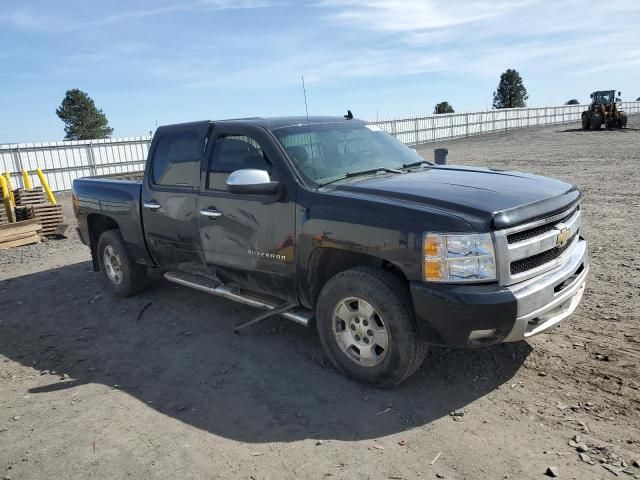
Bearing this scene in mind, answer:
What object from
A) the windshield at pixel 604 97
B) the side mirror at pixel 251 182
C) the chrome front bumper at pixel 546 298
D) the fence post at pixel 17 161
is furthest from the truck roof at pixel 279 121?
the windshield at pixel 604 97

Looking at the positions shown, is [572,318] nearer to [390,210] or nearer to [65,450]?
[390,210]

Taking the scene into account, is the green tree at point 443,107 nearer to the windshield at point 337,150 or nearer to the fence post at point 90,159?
the fence post at point 90,159

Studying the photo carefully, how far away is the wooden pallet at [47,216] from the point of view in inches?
443

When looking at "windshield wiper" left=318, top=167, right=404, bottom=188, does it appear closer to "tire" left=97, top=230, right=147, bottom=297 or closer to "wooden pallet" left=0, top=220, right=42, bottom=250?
"tire" left=97, top=230, right=147, bottom=297

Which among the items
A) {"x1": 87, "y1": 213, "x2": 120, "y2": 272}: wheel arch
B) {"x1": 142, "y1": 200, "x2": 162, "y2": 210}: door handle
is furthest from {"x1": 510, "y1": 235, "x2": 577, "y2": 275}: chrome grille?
{"x1": 87, "y1": 213, "x2": 120, "y2": 272}: wheel arch

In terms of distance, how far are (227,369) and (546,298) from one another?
2490 millimetres

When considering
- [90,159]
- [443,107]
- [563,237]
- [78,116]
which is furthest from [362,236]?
[443,107]

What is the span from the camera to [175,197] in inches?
201

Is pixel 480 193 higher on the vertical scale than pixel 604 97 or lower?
lower

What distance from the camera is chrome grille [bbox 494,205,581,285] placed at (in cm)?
320

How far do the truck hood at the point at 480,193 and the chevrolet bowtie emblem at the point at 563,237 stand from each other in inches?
6.3

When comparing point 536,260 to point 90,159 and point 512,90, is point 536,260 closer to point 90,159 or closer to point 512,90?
point 90,159

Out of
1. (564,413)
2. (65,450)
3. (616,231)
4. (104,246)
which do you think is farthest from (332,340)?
(616,231)

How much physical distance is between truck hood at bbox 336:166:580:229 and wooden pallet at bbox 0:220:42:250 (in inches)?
347
